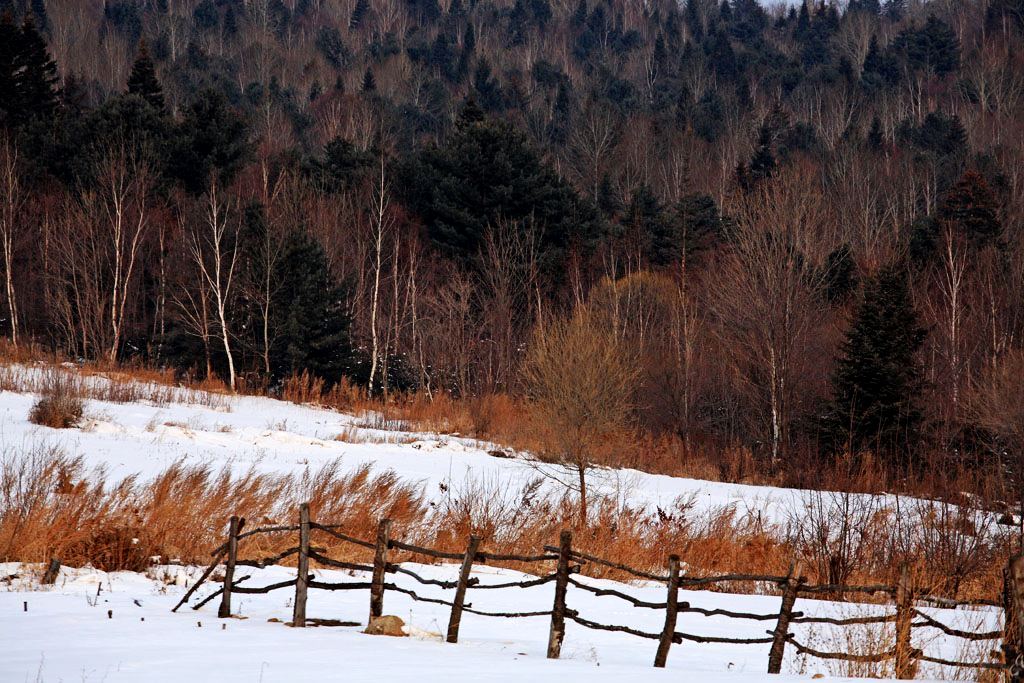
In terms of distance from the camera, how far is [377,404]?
91.6 ft

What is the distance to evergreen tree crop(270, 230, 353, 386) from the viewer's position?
3127 cm

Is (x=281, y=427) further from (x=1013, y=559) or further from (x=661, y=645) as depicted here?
(x=1013, y=559)

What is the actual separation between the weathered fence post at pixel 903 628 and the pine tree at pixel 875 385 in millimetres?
17151

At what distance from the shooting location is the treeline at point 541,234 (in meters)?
27.1

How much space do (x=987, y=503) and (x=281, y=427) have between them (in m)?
15.3

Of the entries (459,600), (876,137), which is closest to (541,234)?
(459,600)

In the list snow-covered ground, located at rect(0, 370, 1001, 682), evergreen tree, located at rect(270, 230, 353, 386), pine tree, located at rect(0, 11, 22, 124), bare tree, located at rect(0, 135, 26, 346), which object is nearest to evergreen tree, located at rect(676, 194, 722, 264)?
evergreen tree, located at rect(270, 230, 353, 386)

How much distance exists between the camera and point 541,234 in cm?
3872

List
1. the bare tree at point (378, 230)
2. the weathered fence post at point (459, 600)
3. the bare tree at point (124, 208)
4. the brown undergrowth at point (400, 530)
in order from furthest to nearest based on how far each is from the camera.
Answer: the bare tree at point (124, 208) → the bare tree at point (378, 230) → the brown undergrowth at point (400, 530) → the weathered fence post at point (459, 600)

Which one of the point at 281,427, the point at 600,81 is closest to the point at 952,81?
the point at 600,81

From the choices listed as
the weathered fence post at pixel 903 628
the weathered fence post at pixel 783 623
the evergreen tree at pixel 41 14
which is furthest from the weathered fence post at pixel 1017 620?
the evergreen tree at pixel 41 14

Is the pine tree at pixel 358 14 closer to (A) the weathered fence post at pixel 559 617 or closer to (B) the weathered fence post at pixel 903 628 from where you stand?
(A) the weathered fence post at pixel 559 617

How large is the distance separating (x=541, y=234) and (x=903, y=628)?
107 ft

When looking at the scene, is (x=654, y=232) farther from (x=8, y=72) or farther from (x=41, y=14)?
(x=41, y=14)
